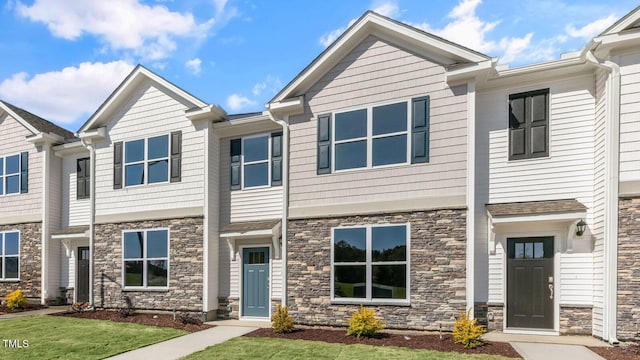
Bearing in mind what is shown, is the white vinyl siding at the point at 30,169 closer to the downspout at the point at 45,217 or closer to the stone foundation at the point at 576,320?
the downspout at the point at 45,217

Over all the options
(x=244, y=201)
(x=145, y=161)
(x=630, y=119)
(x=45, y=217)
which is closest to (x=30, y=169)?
(x=45, y=217)

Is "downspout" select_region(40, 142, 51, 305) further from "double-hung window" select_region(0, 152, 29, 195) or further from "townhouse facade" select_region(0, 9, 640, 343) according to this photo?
"townhouse facade" select_region(0, 9, 640, 343)

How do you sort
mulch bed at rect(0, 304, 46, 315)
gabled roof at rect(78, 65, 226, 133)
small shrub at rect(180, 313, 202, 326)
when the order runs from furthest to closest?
1. mulch bed at rect(0, 304, 46, 315)
2. gabled roof at rect(78, 65, 226, 133)
3. small shrub at rect(180, 313, 202, 326)

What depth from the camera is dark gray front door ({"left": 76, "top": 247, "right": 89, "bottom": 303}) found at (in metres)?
14.2

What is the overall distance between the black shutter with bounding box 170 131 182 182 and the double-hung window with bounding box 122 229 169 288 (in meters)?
1.73

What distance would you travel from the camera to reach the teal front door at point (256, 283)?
1137 cm

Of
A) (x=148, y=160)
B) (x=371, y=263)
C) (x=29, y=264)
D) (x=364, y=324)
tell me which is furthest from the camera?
(x=29, y=264)

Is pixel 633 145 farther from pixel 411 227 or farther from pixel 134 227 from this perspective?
pixel 134 227

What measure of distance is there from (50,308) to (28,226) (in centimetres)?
328

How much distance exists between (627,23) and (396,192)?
5805 mm

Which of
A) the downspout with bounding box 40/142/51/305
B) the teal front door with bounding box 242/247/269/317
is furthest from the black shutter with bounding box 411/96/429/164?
the downspout with bounding box 40/142/51/305

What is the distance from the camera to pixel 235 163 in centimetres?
1212

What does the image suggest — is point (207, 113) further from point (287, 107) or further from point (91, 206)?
point (91, 206)

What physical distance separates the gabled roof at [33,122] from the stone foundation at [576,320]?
17.3 m
